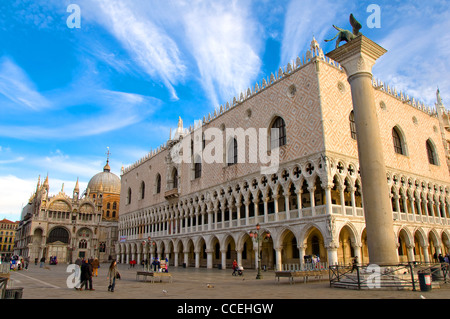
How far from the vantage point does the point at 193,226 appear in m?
31.0

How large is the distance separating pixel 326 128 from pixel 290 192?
16.3ft

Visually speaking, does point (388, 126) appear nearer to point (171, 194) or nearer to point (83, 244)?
point (171, 194)

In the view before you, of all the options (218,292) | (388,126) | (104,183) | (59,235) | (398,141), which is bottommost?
(218,292)

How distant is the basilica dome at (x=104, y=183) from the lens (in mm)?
66875

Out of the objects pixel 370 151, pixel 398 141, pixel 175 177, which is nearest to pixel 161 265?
pixel 370 151

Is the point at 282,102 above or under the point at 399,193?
above

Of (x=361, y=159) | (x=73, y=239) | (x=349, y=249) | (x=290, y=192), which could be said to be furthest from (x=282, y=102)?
(x=73, y=239)

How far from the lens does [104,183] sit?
67.4m

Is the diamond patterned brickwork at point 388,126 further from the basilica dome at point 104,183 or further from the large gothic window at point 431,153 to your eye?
the basilica dome at point 104,183

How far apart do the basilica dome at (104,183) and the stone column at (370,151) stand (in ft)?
204

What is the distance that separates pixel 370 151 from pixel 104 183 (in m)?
63.6

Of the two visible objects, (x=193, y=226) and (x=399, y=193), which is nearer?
(x=399, y=193)
